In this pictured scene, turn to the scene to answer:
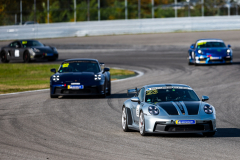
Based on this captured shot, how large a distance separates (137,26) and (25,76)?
19.2 metres

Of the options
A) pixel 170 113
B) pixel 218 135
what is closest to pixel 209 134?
pixel 218 135

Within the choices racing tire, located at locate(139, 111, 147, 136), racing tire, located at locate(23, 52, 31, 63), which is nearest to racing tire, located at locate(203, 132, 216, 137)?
racing tire, located at locate(139, 111, 147, 136)

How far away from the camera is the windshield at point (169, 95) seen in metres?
9.35

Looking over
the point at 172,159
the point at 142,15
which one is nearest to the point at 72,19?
the point at 142,15

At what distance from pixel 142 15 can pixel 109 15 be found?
2.89 metres

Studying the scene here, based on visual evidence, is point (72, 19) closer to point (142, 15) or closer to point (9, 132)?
point (142, 15)

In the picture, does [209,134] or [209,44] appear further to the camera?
[209,44]

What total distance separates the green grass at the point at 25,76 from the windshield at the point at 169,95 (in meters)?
9.48

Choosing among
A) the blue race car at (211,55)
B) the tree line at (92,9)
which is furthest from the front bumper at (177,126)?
the tree line at (92,9)

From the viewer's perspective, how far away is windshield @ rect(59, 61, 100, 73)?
16.0m

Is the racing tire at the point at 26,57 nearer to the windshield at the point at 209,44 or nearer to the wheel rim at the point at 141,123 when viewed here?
the windshield at the point at 209,44

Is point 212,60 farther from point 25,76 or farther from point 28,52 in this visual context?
point 28,52

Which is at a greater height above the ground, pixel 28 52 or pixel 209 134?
pixel 28 52

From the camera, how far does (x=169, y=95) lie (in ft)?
31.0
